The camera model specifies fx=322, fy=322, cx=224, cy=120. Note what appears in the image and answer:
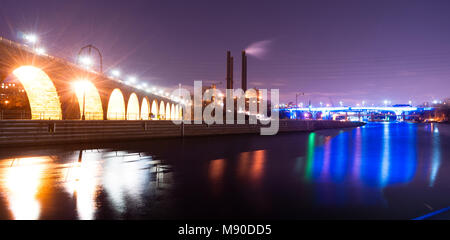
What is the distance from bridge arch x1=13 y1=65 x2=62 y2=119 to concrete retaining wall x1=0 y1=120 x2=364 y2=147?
1229cm

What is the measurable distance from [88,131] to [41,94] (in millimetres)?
15635

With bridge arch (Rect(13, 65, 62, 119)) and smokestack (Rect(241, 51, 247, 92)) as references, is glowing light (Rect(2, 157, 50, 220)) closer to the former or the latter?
bridge arch (Rect(13, 65, 62, 119))

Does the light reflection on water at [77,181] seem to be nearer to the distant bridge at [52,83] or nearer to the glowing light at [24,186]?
the glowing light at [24,186]

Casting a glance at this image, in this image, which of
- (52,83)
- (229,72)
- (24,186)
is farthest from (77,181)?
(229,72)

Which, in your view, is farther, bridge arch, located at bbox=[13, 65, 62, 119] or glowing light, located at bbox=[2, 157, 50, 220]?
bridge arch, located at bbox=[13, 65, 62, 119]

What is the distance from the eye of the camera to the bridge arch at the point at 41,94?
32.5 m

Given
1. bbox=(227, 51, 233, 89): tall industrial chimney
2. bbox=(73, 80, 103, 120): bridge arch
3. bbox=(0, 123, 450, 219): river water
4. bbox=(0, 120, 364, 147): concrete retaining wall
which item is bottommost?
bbox=(0, 123, 450, 219): river water

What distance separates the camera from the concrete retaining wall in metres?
19.4

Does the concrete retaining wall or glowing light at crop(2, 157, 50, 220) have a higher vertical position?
the concrete retaining wall

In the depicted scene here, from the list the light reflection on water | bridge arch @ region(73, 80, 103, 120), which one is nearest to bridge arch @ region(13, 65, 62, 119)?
bridge arch @ region(73, 80, 103, 120)
